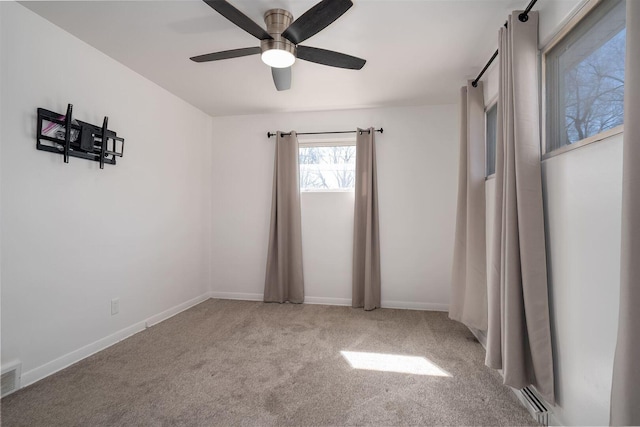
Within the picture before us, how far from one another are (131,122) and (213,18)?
1302 mm

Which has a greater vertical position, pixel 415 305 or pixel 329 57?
pixel 329 57

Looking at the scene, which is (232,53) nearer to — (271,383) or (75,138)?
(75,138)

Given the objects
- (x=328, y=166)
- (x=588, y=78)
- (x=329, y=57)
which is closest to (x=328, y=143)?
(x=328, y=166)

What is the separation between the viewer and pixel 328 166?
3.69 metres

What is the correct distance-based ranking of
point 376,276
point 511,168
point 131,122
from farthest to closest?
point 376,276
point 131,122
point 511,168

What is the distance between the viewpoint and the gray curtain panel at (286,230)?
11.6ft

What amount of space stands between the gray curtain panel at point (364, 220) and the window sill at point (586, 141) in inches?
76.5

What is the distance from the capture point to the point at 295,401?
5.49 ft

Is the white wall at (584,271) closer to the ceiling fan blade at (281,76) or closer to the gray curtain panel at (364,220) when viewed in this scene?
the ceiling fan blade at (281,76)

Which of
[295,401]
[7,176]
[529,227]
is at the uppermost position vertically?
[7,176]

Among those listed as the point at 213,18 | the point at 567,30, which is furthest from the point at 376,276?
the point at 213,18

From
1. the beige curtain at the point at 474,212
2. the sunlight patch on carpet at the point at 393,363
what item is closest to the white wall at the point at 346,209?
the beige curtain at the point at 474,212

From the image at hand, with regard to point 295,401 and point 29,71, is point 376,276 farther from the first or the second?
point 29,71

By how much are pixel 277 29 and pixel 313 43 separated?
0.47m
